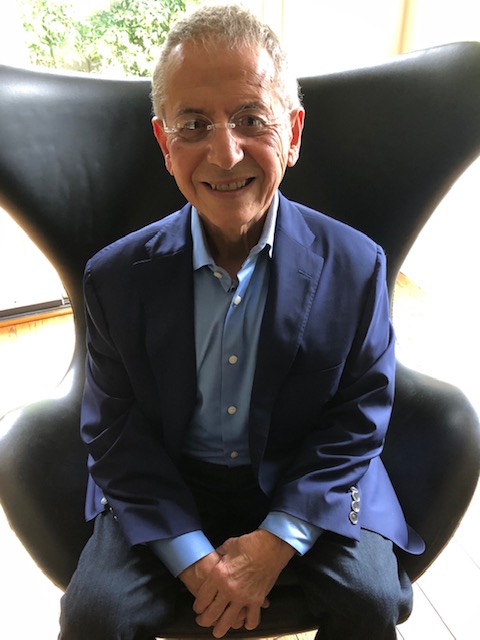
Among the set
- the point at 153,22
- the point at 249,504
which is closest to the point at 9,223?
the point at 153,22

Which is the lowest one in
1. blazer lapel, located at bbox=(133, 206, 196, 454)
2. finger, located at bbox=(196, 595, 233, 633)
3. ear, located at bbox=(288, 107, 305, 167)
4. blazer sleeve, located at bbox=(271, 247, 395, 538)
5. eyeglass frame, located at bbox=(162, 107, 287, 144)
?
→ finger, located at bbox=(196, 595, 233, 633)

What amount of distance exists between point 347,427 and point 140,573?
426mm

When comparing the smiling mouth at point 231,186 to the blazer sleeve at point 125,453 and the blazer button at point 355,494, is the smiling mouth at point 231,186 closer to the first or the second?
the blazer sleeve at point 125,453

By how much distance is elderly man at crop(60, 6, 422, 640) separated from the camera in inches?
37.0

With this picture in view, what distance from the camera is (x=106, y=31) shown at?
7.34 feet

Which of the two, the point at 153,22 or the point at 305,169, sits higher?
the point at 153,22

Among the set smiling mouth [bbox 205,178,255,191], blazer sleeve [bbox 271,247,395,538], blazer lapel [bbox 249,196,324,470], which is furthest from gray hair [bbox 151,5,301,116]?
blazer sleeve [bbox 271,247,395,538]

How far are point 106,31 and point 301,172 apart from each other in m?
1.33

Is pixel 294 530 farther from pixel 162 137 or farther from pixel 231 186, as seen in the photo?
pixel 162 137

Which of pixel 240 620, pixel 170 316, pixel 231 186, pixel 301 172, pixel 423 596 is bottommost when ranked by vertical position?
pixel 423 596

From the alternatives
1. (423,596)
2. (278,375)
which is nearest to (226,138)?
(278,375)

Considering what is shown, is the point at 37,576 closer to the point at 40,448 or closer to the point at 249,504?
the point at 40,448

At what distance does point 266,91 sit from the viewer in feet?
2.96

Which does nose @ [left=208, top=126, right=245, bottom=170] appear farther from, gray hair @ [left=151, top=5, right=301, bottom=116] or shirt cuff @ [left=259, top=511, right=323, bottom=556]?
shirt cuff @ [left=259, top=511, right=323, bottom=556]
